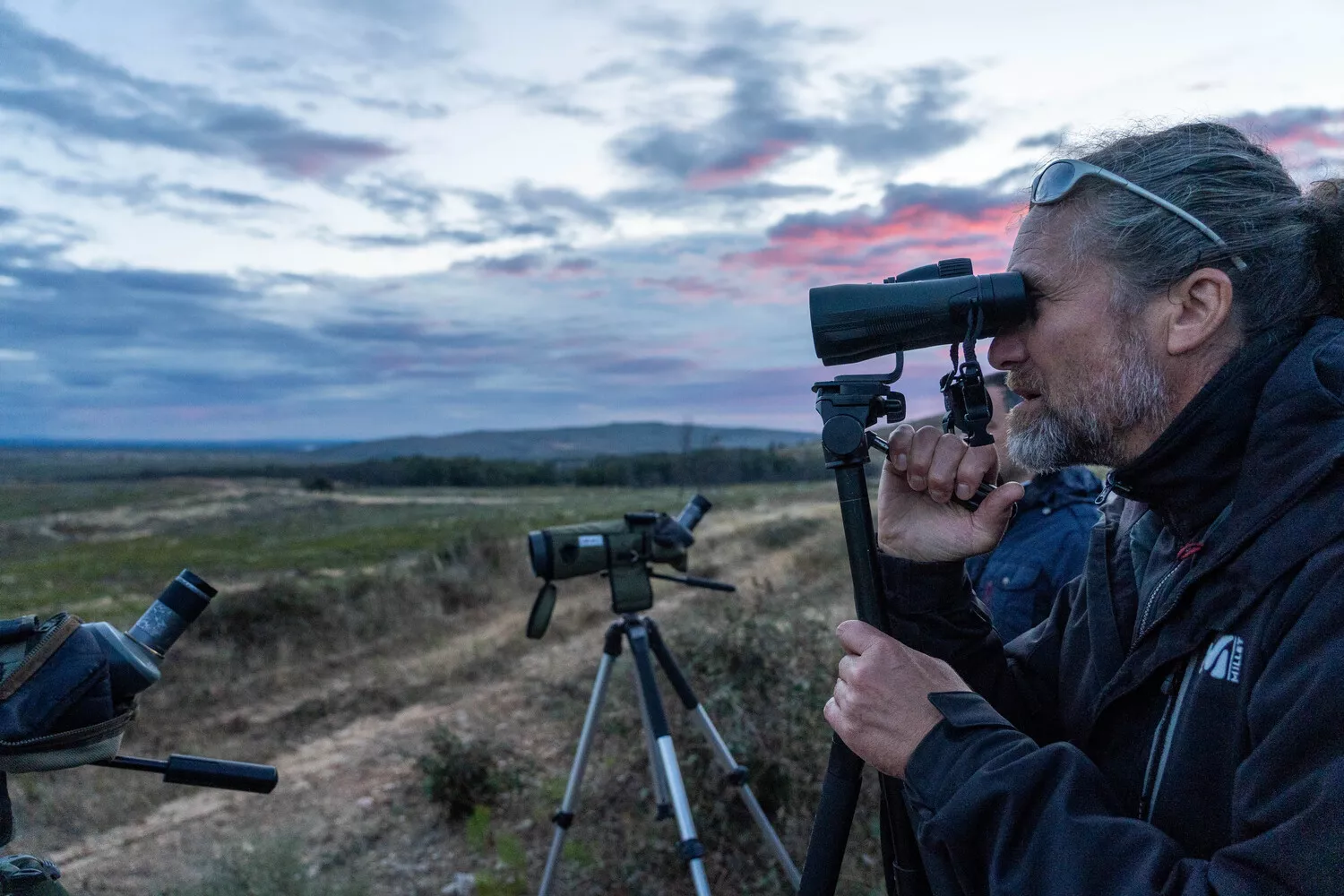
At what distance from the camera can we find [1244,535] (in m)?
1.15

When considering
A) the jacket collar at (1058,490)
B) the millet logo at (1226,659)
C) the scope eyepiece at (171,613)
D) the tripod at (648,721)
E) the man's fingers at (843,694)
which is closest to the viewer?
the millet logo at (1226,659)

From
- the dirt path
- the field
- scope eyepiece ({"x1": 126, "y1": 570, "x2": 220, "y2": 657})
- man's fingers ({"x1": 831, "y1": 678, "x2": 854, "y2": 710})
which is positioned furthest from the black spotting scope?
the dirt path

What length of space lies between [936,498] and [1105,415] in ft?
1.11

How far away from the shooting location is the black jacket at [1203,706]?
970mm

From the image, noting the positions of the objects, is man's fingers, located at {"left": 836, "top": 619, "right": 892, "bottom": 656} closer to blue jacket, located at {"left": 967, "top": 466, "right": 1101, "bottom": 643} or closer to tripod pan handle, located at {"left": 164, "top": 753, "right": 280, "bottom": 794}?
tripod pan handle, located at {"left": 164, "top": 753, "right": 280, "bottom": 794}

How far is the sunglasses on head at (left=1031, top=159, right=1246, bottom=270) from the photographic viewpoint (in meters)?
1.43

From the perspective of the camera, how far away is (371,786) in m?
5.74

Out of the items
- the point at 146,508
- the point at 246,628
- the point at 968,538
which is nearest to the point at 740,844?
the point at 968,538

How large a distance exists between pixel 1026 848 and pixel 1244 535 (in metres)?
0.54

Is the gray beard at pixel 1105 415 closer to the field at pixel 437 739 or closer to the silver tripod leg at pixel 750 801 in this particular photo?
the silver tripod leg at pixel 750 801

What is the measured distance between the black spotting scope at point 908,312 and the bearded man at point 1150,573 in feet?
0.29

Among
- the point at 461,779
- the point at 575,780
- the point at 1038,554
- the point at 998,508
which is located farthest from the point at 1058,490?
the point at 461,779

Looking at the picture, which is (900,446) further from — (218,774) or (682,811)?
(682,811)

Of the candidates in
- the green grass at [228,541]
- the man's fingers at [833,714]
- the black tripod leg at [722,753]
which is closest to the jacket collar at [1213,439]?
the man's fingers at [833,714]
